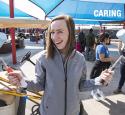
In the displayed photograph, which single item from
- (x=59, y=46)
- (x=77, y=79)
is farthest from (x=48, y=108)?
(x=59, y=46)

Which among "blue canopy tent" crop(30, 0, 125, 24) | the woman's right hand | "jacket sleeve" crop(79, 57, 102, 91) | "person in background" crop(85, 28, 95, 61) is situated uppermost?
"blue canopy tent" crop(30, 0, 125, 24)

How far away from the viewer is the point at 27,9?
7.20 meters

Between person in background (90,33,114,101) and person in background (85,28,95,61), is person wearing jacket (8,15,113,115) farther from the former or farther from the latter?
person in background (85,28,95,61)

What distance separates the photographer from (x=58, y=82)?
247cm

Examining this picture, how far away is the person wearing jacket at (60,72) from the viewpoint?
2471 mm

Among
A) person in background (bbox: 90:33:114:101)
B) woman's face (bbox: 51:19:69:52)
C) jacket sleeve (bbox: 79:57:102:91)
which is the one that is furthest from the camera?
person in background (bbox: 90:33:114:101)

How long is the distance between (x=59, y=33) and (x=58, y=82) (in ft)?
1.32

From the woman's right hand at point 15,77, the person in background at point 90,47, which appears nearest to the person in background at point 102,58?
the woman's right hand at point 15,77

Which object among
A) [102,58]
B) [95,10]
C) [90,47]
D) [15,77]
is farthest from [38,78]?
[95,10]

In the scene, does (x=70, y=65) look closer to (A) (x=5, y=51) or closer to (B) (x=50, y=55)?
(B) (x=50, y=55)

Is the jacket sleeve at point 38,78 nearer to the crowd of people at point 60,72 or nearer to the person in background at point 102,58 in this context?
the crowd of people at point 60,72

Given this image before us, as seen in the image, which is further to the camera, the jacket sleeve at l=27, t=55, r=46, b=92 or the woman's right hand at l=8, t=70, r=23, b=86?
the jacket sleeve at l=27, t=55, r=46, b=92

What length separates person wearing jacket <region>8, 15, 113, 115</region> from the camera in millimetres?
2471

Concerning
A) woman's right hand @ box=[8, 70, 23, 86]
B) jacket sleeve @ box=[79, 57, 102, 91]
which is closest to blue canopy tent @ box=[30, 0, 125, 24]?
jacket sleeve @ box=[79, 57, 102, 91]
